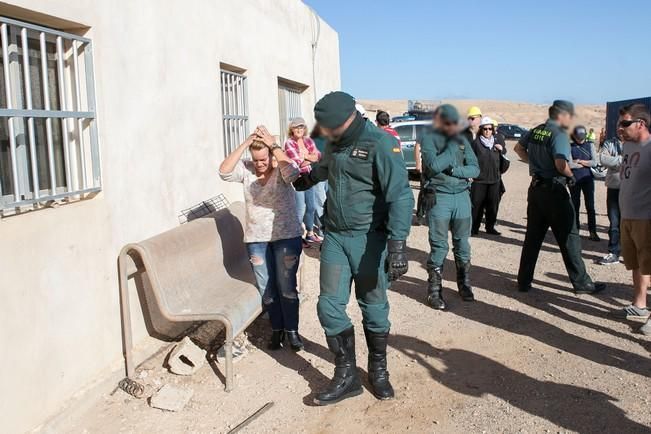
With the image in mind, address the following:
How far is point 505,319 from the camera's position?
19.8 feet

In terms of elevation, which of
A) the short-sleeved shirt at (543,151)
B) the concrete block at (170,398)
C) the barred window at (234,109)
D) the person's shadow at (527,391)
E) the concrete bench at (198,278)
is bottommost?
the person's shadow at (527,391)

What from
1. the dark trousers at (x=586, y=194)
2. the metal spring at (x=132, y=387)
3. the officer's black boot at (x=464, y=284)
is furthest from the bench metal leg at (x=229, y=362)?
the dark trousers at (x=586, y=194)

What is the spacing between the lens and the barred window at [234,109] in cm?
755

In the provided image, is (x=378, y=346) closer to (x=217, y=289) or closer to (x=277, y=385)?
(x=277, y=385)

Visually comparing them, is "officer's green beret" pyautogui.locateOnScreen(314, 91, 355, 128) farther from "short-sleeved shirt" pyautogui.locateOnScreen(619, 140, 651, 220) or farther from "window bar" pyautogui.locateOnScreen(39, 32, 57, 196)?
"short-sleeved shirt" pyautogui.locateOnScreen(619, 140, 651, 220)

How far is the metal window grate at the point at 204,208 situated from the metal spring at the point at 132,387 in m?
1.71

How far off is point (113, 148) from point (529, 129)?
13.4 ft

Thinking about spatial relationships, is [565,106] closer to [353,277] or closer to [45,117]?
[353,277]

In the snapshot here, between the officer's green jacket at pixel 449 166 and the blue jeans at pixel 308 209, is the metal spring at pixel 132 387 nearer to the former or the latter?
the officer's green jacket at pixel 449 166

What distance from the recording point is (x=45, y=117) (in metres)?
4.02

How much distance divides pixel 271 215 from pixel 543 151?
2944 millimetres

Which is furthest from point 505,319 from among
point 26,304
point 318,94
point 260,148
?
point 318,94

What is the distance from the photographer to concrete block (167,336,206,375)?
15.8 ft

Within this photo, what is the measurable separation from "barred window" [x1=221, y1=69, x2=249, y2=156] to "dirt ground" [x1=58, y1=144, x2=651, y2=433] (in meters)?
2.18
